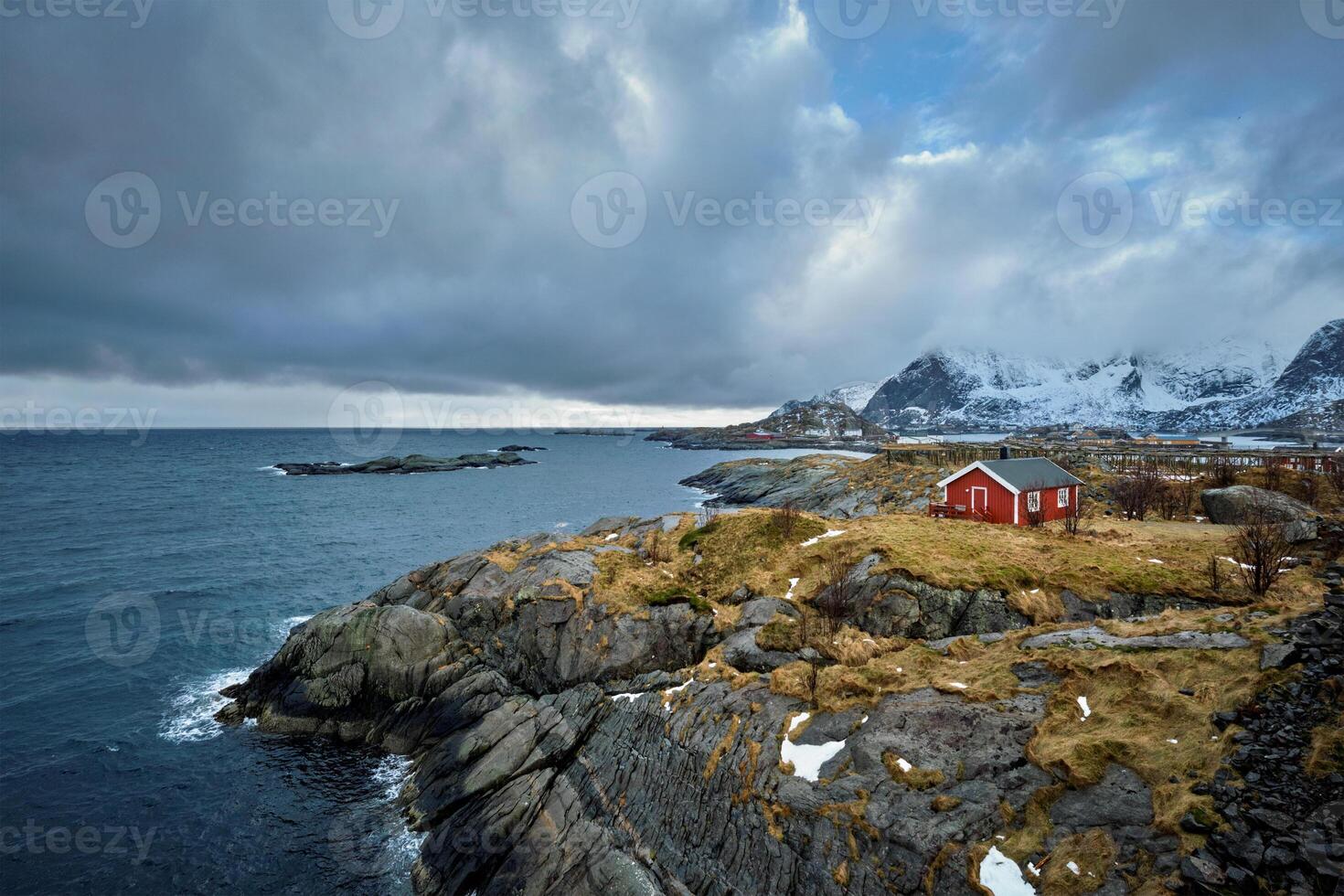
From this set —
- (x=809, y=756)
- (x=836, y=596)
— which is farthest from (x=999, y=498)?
(x=809, y=756)

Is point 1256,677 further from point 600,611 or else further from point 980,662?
point 600,611

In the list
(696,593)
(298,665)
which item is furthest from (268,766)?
(696,593)

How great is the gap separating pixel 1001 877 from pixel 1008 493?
29.2 meters

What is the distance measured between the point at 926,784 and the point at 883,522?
19823mm

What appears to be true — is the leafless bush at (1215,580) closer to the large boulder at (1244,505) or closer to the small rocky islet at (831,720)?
the small rocky islet at (831,720)

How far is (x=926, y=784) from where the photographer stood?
11922 millimetres

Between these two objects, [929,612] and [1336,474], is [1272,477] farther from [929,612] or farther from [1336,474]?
[929,612]

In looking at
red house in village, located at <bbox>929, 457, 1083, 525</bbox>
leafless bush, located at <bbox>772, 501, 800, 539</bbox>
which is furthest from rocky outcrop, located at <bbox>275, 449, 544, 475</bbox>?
red house in village, located at <bbox>929, 457, 1083, 525</bbox>

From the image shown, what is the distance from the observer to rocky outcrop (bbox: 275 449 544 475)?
13162 cm

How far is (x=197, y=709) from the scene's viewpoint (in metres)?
25.7

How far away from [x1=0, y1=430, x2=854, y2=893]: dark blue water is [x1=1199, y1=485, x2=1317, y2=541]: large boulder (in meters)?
44.5

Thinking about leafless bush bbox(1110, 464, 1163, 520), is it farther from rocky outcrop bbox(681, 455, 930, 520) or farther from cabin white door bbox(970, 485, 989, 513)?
rocky outcrop bbox(681, 455, 930, 520)

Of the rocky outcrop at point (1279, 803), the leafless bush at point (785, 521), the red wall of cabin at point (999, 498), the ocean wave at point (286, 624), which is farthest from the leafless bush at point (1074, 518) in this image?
the ocean wave at point (286, 624)

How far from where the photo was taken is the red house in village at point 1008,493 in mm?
34219
